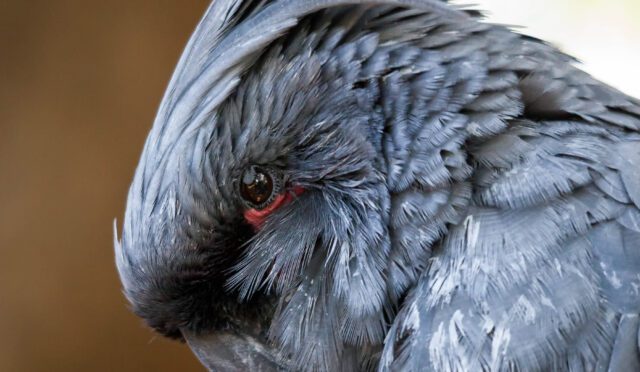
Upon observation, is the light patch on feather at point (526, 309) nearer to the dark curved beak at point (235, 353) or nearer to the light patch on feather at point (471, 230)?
the light patch on feather at point (471, 230)

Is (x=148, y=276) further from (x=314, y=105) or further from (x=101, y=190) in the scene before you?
(x=101, y=190)

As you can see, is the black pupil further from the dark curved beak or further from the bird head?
the dark curved beak

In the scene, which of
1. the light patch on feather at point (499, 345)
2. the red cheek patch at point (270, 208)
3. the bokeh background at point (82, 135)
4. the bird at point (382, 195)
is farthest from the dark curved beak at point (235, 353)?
the bokeh background at point (82, 135)

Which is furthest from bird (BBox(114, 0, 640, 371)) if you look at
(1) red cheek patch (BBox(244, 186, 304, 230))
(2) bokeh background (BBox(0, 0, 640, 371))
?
(2) bokeh background (BBox(0, 0, 640, 371))

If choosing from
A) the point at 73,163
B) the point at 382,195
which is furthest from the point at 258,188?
the point at 73,163

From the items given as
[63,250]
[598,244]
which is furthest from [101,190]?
[598,244]
